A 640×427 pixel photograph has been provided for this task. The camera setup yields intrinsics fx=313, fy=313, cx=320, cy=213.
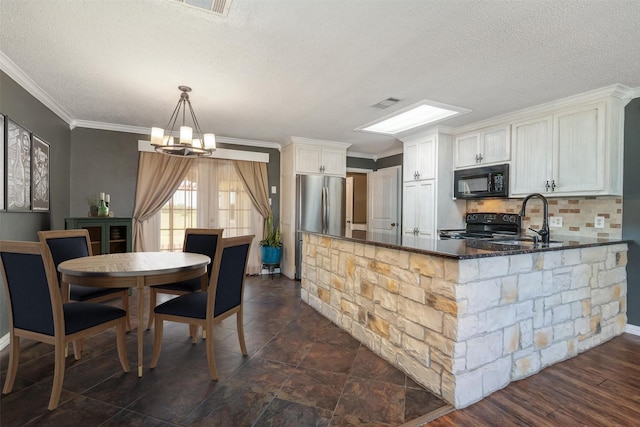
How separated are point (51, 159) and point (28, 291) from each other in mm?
2393

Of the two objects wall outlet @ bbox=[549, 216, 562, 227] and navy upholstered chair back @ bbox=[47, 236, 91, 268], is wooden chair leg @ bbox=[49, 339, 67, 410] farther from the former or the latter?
wall outlet @ bbox=[549, 216, 562, 227]

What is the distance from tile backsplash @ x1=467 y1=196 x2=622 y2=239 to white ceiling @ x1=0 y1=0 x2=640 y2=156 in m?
1.10

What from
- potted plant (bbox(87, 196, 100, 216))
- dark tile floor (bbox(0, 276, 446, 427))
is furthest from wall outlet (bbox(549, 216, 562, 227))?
potted plant (bbox(87, 196, 100, 216))

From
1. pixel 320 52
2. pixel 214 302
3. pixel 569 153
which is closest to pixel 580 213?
pixel 569 153

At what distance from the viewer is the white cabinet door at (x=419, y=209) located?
169 inches

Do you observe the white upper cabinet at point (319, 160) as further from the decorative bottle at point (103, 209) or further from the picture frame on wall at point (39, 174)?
the picture frame on wall at point (39, 174)

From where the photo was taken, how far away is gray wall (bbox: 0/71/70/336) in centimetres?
254

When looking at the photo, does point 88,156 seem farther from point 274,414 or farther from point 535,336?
point 535,336

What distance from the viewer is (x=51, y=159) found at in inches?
137

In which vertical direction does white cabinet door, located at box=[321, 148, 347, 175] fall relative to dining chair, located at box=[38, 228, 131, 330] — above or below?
above

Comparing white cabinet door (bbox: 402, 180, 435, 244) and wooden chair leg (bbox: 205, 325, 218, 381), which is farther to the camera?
white cabinet door (bbox: 402, 180, 435, 244)

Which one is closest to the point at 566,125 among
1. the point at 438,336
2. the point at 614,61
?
the point at 614,61

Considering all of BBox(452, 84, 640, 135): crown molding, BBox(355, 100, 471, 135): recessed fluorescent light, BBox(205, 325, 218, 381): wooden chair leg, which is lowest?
BBox(205, 325, 218, 381): wooden chair leg

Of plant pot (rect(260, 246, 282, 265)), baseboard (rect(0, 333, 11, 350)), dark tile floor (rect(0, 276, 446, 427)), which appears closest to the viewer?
dark tile floor (rect(0, 276, 446, 427))
